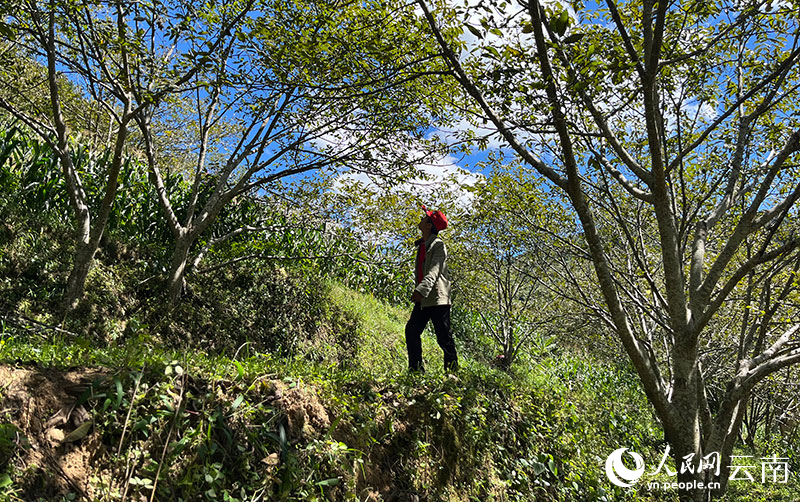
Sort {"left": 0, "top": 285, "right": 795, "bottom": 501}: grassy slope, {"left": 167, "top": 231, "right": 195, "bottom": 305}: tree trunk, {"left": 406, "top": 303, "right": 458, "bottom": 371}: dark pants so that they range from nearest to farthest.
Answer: {"left": 0, "top": 285, "right": 795, "bottom": 501}: grassy slope → {"left": 406, "top": 303, "right": 458, "bottom": 371}: dark pants → {"left": 167, "top": 231, "right": 195, "bottom": 305}: tree trunk

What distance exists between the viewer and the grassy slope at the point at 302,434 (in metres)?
2.11

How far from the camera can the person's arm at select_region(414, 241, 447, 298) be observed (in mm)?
4492

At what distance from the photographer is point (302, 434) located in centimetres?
267

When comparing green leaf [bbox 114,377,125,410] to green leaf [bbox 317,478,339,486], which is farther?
green leaf [bbox 317,478,339,486]

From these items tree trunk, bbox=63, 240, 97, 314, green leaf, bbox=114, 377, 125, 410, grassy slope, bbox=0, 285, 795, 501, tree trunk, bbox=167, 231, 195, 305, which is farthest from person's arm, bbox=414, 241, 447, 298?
tree trunk, bbox=63, 240, 97, 314

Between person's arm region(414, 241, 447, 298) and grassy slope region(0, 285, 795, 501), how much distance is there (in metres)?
0.87

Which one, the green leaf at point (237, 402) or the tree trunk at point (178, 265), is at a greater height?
the tree trunk at point (178, 265)

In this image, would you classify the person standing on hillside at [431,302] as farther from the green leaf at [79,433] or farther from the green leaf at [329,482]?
the green leaf at [79,433]

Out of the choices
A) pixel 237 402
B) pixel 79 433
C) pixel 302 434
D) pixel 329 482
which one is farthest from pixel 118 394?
pixel 329 482

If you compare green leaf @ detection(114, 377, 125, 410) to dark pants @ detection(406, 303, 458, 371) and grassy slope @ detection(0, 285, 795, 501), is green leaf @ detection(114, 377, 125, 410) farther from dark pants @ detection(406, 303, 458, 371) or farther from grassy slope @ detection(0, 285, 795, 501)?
dark pants @ detection(406, 303, 458, 371)

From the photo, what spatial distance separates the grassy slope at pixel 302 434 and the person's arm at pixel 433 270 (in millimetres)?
865

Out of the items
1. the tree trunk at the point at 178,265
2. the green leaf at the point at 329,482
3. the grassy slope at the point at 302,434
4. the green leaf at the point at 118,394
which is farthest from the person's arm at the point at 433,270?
the tree trunk at the point at 178,265

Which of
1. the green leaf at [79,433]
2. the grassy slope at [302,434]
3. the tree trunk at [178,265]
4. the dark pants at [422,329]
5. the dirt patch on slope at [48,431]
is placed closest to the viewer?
the dirt patch on slope at [48,431]

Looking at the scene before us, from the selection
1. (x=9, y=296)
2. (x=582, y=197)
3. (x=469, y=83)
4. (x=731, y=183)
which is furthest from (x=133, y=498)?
(x=731, y=183)
